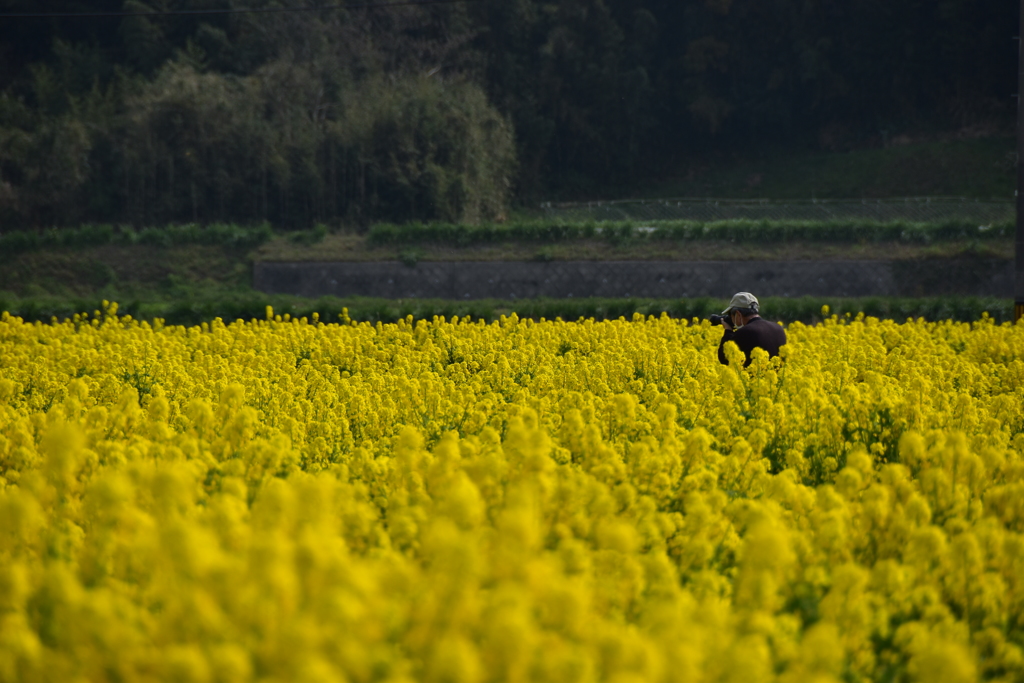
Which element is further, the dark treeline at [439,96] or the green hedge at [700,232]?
the dark treeline at [439,96]

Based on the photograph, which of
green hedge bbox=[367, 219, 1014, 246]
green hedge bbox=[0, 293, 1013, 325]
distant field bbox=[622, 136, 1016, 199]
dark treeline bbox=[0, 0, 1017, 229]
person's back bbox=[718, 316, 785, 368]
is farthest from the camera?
distant field bbox=[622, 136, 1016, 199]

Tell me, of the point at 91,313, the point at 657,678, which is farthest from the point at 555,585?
the point at 91,313

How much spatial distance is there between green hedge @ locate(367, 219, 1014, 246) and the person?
63.7 feet

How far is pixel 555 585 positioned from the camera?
8.52 ft

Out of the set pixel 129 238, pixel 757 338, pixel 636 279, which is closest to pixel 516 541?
pixel 757 338

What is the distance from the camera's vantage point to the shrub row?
30.2 metres

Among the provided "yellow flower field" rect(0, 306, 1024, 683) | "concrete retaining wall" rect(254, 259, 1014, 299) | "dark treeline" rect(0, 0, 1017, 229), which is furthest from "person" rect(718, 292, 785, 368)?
"dark treeline" rect(0, 0, 1017, 229)

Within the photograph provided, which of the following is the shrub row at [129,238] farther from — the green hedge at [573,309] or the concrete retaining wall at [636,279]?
the green hedge at [573,309]

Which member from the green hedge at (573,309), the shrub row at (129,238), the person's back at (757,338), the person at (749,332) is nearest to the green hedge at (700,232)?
the shrub row at (129,238)

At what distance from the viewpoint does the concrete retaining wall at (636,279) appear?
27047mm

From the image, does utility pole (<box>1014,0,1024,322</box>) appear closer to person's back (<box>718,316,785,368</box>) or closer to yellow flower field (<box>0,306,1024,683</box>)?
person's back (<box>718,316,785,368</box>)

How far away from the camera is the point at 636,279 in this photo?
27516 millimetres

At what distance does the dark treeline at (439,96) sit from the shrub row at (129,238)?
589 centimetres

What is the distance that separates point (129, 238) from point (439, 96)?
34.7ft
